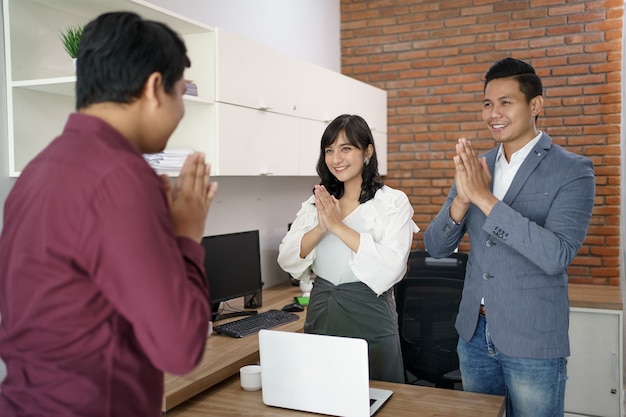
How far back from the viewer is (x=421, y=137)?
473 centimetres

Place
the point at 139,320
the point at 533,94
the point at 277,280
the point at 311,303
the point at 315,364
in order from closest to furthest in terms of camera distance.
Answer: the point at 139,320, the point at 315,364, the point at 533,94, the point at 311,303, the point at 277,280

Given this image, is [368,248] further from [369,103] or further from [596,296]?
[369,103]

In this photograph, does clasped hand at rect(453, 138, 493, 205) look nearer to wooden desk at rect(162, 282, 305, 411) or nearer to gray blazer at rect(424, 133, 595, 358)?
gray blazer at rect(424, 133, 595, 358)

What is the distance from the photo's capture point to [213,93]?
106 inches

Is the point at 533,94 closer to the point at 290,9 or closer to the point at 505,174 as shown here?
the point at 505,174

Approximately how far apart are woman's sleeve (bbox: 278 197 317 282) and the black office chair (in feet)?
3.11

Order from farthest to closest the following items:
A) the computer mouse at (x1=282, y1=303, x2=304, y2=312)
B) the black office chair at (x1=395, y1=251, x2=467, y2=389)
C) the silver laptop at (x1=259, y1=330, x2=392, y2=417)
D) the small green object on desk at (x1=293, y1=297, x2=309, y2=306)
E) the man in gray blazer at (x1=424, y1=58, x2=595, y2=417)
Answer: the small green object on desk at (x1=293, y1=297, x2=309, y2=306) → the computer mouse at (x1=282, y1=303, x2=304, y2=312) → the black office chair at (x1=395, y1=251, x2=467, y2=389) → the man in gray blazer at (x1=424, y1=58, x2=595, y2=417) → the silver laptop at (x1=259, y1=330, x2=392, y2=417)

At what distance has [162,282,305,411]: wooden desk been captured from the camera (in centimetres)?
192

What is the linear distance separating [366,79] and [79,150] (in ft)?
13.8

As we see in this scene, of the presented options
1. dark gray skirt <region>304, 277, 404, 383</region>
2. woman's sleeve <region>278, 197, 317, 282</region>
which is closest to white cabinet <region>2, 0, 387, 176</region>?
woman's sleeve <region>278, 197, 317, 282</region>

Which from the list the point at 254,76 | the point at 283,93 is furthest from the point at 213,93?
the point at 283,93

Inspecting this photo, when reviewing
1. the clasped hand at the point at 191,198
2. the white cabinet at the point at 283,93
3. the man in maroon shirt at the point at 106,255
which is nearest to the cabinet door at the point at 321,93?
the white cabinet at the point at 283,93

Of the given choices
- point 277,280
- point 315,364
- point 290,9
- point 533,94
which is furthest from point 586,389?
point 290,9

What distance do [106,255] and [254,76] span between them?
88.6 inches
